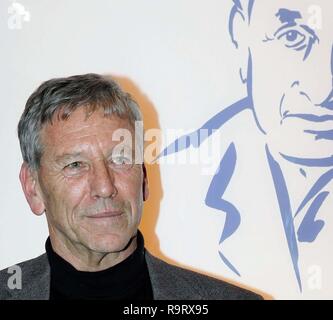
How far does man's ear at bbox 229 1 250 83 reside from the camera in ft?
5.84

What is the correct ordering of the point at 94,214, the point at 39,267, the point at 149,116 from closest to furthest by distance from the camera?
the point at 94,214
the point at 39,267
the point at 149,116

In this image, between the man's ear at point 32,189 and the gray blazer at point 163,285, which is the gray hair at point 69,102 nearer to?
the man's ear at point 32,189

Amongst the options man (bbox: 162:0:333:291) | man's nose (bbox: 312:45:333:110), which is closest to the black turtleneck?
man (bbox: 162:0:333:291)

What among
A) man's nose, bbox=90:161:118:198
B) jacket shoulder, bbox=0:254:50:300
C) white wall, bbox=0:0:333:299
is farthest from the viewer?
white wall, bbox=0:0:333:299

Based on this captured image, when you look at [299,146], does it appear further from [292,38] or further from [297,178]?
[292,38]

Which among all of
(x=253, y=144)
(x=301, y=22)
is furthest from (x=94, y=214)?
(x=301, y=22)

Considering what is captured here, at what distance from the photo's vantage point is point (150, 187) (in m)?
1.76

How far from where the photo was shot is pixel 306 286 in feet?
5.83

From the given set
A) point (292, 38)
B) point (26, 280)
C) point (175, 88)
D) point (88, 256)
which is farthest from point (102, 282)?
point (292, 38)

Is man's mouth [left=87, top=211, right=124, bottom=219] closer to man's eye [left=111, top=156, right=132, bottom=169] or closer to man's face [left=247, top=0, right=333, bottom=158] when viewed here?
man's eye [left=111, top=156, right=132, bottom=169]

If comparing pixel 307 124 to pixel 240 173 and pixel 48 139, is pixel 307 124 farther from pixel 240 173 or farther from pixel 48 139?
pixel 48 139

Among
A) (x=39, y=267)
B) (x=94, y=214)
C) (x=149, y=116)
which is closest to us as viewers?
(x=94, y=214)

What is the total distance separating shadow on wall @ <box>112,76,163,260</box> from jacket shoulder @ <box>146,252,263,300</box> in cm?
22
